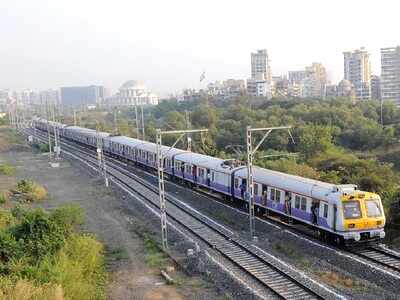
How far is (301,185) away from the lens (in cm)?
2248

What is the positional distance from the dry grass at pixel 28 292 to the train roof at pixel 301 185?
10996mm

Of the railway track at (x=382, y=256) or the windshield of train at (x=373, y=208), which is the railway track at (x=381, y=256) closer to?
the railway track at (x=382, y=256)

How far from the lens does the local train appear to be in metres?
19.6

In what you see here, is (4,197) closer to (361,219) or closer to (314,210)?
(314,210)

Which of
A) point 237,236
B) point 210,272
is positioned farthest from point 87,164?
point 210,272

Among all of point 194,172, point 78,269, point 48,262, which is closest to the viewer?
point 78,269

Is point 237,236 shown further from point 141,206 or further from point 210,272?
point 141,206

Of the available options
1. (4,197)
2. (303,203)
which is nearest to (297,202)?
(303,203)

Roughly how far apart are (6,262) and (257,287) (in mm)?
8794

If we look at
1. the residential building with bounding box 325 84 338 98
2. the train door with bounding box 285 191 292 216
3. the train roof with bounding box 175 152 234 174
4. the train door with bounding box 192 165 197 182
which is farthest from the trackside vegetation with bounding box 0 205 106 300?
the residential building with bounding box 325 84 338 98

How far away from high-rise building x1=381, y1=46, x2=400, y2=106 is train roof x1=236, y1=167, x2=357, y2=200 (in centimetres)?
13988

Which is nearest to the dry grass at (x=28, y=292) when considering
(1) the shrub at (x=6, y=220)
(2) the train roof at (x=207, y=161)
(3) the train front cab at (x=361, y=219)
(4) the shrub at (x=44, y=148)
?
(1) the shrub at (x=6, y=220)

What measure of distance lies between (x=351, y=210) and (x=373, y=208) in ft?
3.24

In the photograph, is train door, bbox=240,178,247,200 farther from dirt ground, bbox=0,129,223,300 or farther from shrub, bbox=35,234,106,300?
shrub, bbox=35,234,106,300
